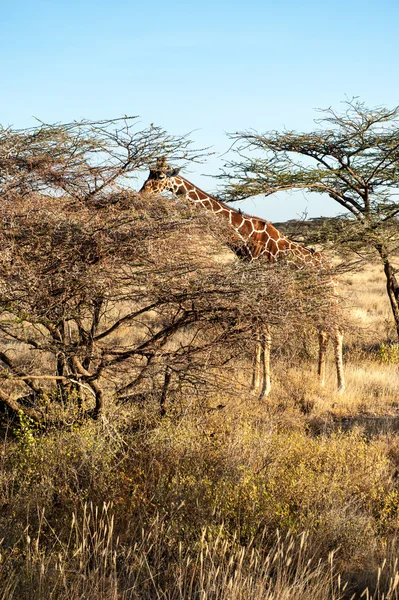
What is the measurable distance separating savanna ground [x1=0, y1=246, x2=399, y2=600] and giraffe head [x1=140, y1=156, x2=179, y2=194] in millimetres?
2264

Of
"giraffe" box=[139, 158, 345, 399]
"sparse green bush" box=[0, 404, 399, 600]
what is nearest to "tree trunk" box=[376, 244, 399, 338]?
"giraffe" box=[139, 158, 345, 399]

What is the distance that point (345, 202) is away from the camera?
1147cm

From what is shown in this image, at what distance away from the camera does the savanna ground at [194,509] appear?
372 centimetres

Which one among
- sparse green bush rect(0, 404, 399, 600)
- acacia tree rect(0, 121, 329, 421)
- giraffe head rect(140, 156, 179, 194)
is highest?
giraffe head rect(140, 156, 179, 194)

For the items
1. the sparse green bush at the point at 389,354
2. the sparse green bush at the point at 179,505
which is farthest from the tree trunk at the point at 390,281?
the sparse green bush at the point at 179,505

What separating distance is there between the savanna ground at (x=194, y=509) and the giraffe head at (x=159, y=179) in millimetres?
2264

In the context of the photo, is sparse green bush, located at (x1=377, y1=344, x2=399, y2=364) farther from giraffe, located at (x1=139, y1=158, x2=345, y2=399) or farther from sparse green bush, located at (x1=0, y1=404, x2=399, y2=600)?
sparse green bush, located at (x1=0, y1=404, x2=399, y2=600)

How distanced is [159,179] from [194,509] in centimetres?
421

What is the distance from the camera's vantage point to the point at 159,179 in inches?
313

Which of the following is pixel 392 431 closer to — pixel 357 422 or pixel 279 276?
pixel 357 422

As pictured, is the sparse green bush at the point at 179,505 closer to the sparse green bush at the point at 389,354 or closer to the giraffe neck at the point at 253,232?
the giraffe neck at the point at 253,232

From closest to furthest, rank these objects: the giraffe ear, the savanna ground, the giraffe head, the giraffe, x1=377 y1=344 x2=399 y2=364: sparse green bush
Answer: the savanna ground, the giraffe head, the giraffe ear, the giraffe, x1=377 y1=344 x2=399 y2=364: sparse green bush

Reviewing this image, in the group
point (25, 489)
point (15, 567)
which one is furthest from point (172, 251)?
point (15, 567)

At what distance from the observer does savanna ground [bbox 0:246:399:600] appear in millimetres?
3725
